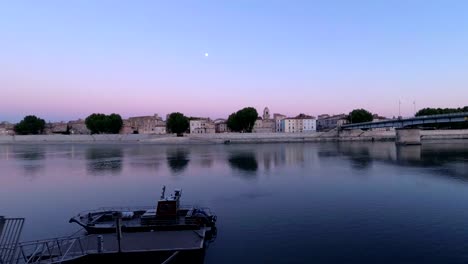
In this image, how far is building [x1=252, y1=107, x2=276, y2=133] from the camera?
5669 inches

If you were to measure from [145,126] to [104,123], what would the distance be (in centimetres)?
4399

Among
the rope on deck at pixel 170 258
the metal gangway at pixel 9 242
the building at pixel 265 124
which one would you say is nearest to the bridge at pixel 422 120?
the building at pixel 265 124

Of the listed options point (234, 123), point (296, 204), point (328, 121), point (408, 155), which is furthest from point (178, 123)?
point (296, 204)

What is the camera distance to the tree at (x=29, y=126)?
12438 centimetres

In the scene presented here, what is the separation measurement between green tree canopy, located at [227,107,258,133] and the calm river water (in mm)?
66857

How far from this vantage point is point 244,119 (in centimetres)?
10700

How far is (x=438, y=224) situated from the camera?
A: 54.5ft

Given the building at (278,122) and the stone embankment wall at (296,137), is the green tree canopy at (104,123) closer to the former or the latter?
the stone embankment wall at (296,137)

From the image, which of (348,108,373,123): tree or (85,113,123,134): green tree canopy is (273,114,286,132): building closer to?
(348,108,373,123): tree

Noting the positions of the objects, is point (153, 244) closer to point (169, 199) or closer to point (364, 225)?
point (169, 199)

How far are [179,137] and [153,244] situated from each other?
87.6 metres

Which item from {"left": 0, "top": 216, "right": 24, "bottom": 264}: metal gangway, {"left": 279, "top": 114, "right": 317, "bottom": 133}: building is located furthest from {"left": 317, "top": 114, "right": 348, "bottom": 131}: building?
{"left": 0, "top": 216, "right": 24, "bottom": 264}: metal gangway

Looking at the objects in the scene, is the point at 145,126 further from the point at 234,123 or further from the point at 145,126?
the point at 234,123

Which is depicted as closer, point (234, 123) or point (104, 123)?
point (234, 123)
